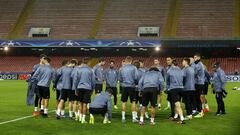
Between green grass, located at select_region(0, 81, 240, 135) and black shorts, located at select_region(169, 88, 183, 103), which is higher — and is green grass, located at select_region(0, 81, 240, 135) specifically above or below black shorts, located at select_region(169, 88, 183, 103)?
below

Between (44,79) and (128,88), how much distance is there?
3369mm

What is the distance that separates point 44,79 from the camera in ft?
57.9

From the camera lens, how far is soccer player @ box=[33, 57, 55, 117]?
57.9 ft

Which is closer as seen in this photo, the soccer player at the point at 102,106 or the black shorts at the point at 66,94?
the soccer player at the point at 102,106

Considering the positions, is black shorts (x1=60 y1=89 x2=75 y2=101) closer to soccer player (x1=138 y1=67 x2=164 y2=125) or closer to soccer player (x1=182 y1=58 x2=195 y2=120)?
soccer player (x1=138 y1=67 x2=164 y2=125)

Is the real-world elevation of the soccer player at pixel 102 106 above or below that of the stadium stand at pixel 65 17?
below

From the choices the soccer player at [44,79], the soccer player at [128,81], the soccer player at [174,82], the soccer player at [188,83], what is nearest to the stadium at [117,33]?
the soccer player at [44,79]

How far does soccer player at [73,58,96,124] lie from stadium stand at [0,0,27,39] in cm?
5734

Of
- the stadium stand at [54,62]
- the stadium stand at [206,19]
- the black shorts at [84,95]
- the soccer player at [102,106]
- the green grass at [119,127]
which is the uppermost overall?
the stadium stand at [206,19]

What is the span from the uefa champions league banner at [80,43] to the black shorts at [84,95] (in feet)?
153

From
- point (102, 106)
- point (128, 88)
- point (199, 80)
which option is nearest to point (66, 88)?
point (102, 106)

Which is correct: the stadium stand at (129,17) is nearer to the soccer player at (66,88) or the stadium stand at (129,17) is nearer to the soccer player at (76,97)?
the soccer player at (76,97)

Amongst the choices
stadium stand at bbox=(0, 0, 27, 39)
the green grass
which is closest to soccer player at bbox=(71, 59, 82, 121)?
the green grass

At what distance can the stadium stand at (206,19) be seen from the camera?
66750 mm
